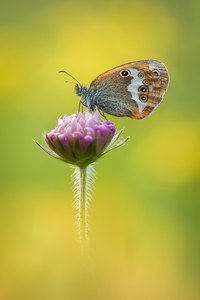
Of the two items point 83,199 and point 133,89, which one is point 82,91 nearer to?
point 133,89

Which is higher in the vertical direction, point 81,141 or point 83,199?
point 81,141

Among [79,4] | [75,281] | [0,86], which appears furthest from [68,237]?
[79,4]

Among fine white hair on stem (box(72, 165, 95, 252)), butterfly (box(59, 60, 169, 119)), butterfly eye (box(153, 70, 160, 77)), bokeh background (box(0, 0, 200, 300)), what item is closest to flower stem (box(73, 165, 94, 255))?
fine white hair on stem (box(72, 165, 95, 252))

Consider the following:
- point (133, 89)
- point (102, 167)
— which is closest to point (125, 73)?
point (133, 89)

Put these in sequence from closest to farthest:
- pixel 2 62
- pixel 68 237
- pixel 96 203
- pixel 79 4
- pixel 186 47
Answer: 1. pixel 68 237
2. pixel 96 203
3. pixel 186 47
4. pixel 2 62
5. pixel 79 4

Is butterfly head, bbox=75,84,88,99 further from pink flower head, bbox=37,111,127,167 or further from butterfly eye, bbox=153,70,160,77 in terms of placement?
pink flower head, bbox=37,111,127,167

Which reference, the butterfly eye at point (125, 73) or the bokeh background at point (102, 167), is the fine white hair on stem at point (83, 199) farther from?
the butterfly eye at point (125, 73)

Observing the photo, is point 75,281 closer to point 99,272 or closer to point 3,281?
point 99,272
